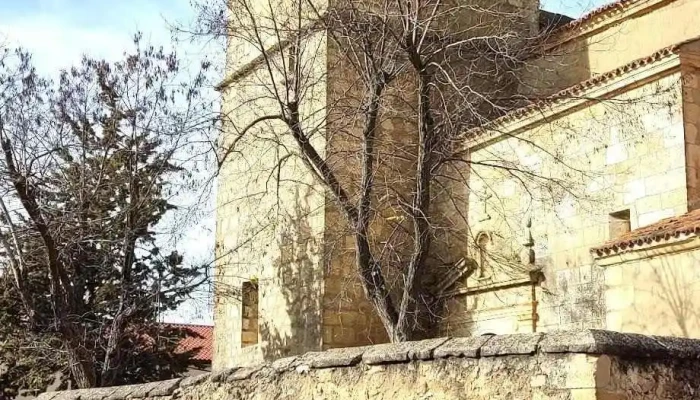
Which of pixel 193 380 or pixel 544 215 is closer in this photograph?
pixel 193 380

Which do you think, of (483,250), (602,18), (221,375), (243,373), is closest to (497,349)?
(243,373)

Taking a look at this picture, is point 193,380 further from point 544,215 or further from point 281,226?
point 281,226

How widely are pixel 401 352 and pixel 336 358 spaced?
52 centimetres

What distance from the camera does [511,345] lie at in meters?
4.47

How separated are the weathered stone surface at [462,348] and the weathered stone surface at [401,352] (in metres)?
0.06

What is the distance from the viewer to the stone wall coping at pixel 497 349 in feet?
13.7

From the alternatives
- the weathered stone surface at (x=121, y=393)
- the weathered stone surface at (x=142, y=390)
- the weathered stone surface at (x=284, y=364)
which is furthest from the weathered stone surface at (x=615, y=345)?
the weathered stone surface at (x=121, y=393)

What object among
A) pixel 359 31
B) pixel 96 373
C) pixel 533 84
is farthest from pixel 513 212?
pixel 96 373

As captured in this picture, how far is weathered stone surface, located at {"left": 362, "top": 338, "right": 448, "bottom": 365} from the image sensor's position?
4875 mm

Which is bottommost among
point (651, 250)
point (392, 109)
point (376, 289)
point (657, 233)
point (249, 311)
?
point (249, 311)

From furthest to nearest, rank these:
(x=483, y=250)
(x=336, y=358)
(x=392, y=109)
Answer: (x=483, y=250), (x=392, y=109), (x=336, y=358)

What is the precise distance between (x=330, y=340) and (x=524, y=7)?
5.79 meters

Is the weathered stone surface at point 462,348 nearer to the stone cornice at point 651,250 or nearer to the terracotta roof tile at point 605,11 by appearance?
the stone cornice at point 651,250

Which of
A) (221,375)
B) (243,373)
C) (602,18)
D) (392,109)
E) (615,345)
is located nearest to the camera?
(615,345)
